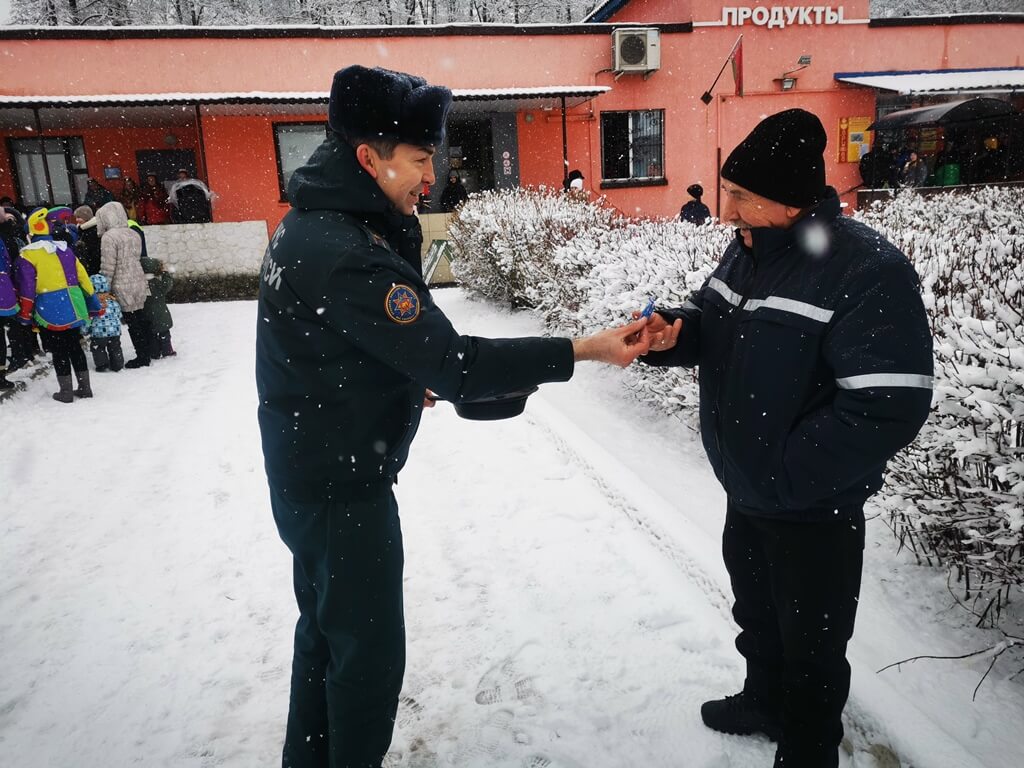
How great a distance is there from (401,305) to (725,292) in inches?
42.1

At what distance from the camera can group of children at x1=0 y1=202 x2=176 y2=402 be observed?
6.55 meters

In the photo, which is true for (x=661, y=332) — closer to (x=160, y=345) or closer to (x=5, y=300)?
(x=5, y=300)

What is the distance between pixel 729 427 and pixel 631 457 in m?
2.88

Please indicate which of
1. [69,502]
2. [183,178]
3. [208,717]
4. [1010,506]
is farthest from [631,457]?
[183,178]

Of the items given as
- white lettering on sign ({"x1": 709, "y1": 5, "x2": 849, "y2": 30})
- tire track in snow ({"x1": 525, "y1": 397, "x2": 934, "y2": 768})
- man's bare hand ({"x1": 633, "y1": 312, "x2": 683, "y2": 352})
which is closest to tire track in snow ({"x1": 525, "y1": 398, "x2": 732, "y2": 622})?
tire track in snow ({"x1": 525, "y1": 397, "x2": 934, "y2": 768})

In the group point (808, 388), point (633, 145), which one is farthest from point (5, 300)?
point (633, 145)

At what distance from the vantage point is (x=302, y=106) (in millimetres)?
15227

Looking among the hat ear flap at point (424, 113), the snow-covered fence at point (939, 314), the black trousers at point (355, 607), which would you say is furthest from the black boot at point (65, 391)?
the hat ear flap at point (424, 113)

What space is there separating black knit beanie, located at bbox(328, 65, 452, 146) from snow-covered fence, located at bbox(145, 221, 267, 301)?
1274 cm

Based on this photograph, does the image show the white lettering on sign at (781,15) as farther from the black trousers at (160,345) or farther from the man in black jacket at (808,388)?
the man in black jacket at (808,388)

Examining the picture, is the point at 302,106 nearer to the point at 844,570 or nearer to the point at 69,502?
the point at 69,502

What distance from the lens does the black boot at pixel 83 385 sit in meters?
6.74

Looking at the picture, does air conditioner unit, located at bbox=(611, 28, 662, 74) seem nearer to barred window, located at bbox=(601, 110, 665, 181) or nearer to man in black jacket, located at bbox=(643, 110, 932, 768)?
barred window, located at bbox=(601, 110, 665, 181)

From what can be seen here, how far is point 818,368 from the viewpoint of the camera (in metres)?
1.69
